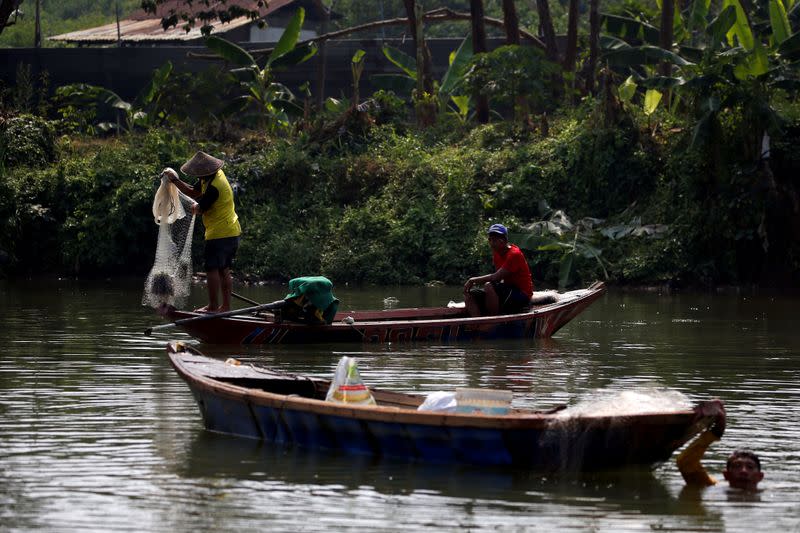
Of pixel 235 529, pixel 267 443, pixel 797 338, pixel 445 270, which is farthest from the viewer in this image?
pixel 445 270

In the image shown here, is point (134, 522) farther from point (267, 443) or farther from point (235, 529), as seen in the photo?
point (267, 443)

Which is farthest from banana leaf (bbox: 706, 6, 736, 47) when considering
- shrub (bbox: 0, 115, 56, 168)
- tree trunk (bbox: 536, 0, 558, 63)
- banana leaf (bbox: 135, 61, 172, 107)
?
shrub (bbox: 0, 115, 56, 168)

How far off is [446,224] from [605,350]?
1004 centimetres

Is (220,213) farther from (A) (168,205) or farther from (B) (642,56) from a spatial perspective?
(B) (642,56)

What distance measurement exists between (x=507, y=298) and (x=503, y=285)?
0.15 metres

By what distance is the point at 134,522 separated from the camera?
22.0 ft

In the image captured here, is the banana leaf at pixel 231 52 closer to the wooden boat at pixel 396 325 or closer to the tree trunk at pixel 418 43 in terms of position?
the tree trunk at pixel 418 43

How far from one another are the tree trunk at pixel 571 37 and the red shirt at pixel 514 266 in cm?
1232

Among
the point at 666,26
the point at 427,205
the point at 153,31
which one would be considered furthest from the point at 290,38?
the point at 153,31

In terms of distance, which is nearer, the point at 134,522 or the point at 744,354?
the point at 134,522

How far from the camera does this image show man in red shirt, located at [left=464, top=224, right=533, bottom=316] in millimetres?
14016

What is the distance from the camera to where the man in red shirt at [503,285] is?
14.0 meters

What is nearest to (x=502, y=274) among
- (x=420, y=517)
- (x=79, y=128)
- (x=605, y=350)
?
(x=605, y=350)

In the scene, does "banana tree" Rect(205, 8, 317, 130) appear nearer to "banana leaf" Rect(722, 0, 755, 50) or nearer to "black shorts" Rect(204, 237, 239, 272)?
"banana leaf" Rect(722, 0, 755, 50)
